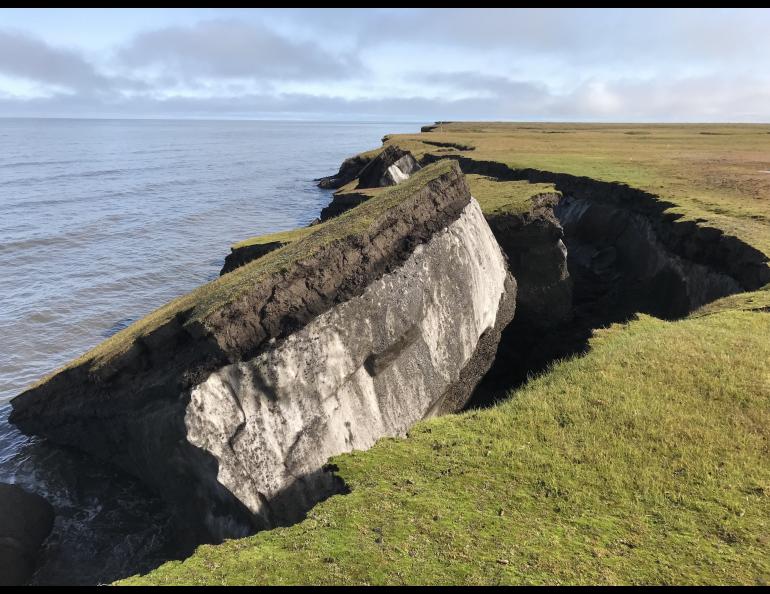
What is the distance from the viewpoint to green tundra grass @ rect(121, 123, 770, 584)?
732 centimetres

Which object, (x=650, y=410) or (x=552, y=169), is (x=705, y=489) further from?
(x=552, y=169)

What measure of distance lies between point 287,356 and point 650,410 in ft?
28.0

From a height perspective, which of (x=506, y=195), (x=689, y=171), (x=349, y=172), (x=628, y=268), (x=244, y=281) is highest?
(x=689, y=171)

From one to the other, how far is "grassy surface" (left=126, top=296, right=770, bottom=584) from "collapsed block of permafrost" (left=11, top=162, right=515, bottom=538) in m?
2.28

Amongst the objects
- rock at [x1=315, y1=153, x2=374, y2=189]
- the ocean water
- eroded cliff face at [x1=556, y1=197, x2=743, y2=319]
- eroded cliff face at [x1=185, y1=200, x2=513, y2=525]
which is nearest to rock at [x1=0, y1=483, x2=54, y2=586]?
the ocean water

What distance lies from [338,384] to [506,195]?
17.2 m

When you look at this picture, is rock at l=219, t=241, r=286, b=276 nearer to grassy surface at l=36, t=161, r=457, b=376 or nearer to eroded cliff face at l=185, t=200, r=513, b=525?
grassy surface at l=36, t=161, r=457, b=376

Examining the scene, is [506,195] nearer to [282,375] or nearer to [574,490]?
[282,375]

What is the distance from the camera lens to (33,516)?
14117mm

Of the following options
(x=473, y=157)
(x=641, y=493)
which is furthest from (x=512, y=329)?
(x=473, y=157)

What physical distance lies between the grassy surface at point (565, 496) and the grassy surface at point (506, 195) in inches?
500

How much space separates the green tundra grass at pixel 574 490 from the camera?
7.32m

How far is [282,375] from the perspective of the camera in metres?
12.4

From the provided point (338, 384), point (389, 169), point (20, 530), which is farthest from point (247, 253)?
point (389, 169)
